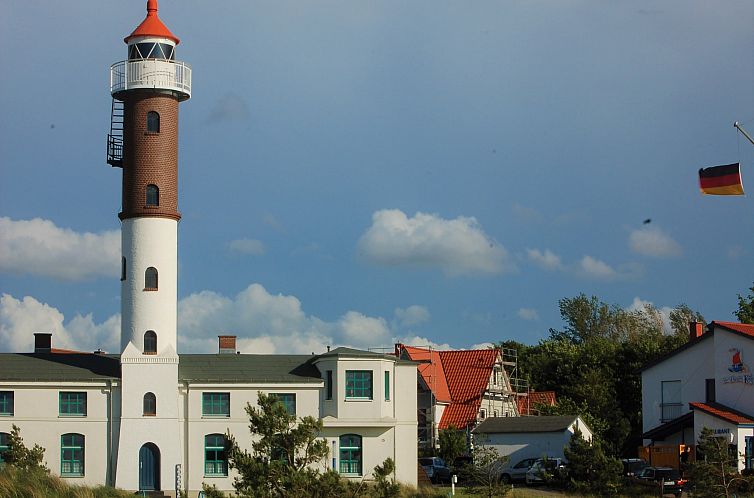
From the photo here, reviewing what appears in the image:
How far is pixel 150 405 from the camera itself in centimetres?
5488

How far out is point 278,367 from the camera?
2267 inches

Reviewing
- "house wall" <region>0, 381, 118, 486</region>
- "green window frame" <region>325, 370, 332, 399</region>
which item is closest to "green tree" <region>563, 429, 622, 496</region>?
"green window frame" <region>325, 370, 332, 399</region>

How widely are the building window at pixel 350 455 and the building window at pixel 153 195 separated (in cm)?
1349

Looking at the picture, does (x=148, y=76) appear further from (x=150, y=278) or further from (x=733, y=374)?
(x=733, y=374)

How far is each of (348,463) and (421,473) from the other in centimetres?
398

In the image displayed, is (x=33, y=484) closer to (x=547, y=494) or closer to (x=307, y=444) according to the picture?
(x=307, y=444)

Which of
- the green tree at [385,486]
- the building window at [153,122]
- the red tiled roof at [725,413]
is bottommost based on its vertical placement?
the green tree at [385,486]

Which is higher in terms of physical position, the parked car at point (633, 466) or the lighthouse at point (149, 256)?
the lighthouse at point (149, 256)

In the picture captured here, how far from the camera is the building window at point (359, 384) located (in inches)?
2197

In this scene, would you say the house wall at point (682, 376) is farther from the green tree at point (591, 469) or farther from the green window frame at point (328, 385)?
the green window frame at point (328, 385)

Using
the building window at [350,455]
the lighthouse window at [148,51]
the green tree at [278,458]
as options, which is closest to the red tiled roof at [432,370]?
the building window at [350,455]

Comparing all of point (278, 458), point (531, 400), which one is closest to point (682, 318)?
point (531, 400)

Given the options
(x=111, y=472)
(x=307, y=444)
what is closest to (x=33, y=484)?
(x=307, y=444)

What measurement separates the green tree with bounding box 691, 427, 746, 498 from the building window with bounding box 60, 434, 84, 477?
87.1ft
